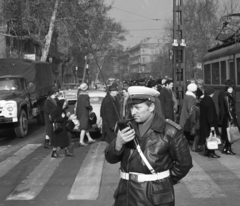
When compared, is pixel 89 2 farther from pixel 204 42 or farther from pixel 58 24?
pixel 204 42

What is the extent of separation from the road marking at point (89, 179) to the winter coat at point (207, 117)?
2.34 meters

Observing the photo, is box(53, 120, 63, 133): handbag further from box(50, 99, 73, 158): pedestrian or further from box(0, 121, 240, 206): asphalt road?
box(0, 121, 240, 206): asphalt road

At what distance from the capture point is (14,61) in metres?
19.4

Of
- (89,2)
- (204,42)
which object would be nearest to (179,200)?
(89,2)

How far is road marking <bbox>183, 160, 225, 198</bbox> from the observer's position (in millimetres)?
6530

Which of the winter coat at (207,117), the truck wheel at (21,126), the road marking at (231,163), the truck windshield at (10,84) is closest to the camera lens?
the road marking at (231,163)

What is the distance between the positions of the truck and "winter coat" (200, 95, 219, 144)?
6240mm

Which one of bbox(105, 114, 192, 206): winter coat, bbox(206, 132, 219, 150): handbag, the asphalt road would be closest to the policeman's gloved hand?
bbox(105, 114, 192, 206): winter coat

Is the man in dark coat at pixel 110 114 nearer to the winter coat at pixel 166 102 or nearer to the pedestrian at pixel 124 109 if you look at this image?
the pedestrian at pixel 124 109

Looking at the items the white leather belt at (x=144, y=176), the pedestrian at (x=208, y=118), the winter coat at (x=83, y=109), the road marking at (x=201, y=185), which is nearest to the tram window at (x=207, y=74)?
the winter coat at (x=83, y=109)

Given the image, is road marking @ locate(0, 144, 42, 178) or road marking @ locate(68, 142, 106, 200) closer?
road marking @ locate(68, 142, 106, 200)

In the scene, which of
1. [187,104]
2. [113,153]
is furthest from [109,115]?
[113,153]

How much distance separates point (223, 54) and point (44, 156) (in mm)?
7402

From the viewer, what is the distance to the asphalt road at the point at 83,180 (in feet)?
20.8
